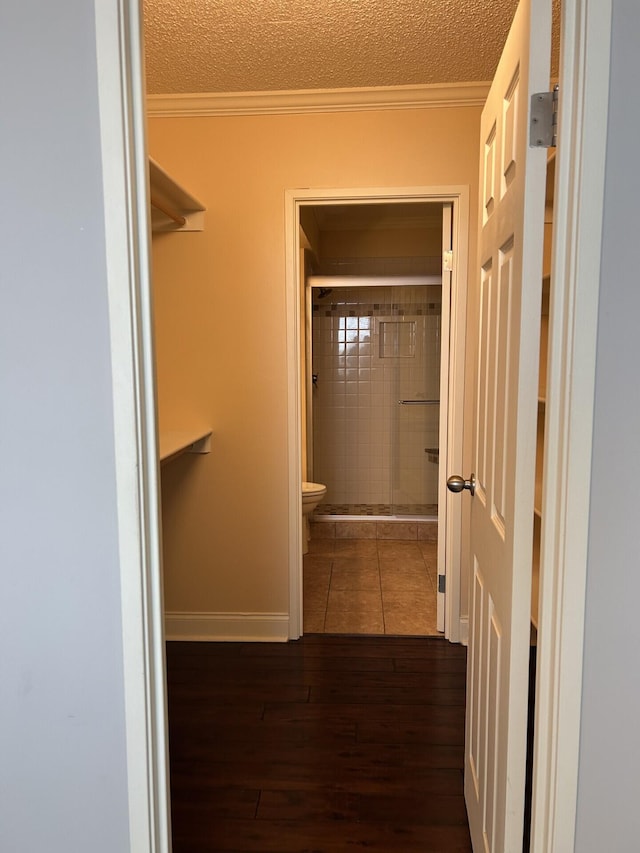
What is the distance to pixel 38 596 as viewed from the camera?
1059 mm

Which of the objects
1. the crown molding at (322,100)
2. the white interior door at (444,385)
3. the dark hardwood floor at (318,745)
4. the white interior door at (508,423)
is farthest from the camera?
the white interior door at (444,385)

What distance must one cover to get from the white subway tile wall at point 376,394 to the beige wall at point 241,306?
6.76ft

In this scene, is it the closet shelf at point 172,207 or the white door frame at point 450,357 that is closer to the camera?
the closet shelf at point 172,207

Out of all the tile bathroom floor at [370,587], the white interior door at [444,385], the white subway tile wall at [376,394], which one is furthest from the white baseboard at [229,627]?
the white subway tile wall at [376,394]

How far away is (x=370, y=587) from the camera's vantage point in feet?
11.2

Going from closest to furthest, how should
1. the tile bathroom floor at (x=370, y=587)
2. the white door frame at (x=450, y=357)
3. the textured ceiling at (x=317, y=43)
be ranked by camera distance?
1. the textured ceiling at (x=317, y=43)
2. the white door frame at (x=450, y=357)
3. the tile bathroom floor at (x=370, y=587)

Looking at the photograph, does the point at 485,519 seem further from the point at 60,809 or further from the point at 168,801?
the point at 60,809

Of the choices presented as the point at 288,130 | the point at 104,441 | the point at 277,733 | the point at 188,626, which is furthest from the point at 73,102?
the point at 188,626

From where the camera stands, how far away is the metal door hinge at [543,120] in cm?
96

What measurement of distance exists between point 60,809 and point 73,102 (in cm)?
129

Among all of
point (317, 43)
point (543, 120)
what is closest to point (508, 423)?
point (543, 120)

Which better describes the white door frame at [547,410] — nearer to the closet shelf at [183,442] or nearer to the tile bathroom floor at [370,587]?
the closet shelf at [183,442]

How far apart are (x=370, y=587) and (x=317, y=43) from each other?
9.00ft

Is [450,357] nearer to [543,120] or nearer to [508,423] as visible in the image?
[508,423]
